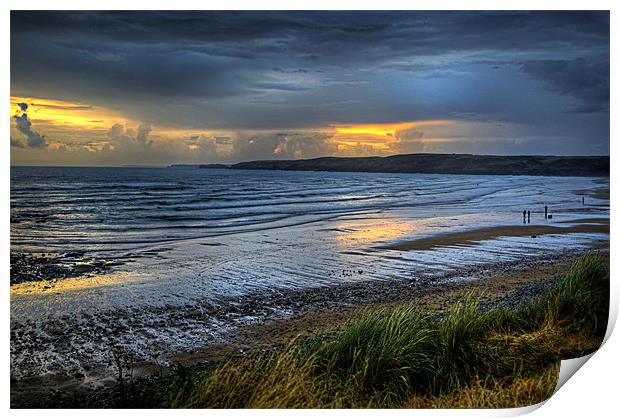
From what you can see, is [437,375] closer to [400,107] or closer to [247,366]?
[247,366]

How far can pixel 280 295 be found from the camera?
8.77 meters

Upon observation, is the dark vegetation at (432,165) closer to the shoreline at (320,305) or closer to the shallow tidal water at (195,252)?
the shallow tidal water at (195,252)

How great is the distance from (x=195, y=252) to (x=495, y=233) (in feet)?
29.2

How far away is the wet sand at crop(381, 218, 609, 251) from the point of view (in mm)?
13948

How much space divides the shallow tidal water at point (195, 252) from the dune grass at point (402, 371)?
164 centimetres

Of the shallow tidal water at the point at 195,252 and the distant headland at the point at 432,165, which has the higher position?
the distant headland at the point at 432,165

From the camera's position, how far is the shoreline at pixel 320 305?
18.6 ft

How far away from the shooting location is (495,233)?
1603 centimetres

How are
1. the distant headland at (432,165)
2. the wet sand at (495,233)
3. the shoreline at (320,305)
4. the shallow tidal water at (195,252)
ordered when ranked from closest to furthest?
the shoreline at (320,305) < the shallow tidal water at (195,252) < the wet sand at (495,233) < the distant headland at (432,165)

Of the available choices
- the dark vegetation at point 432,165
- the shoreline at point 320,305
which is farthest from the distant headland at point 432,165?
the shoreline at point 320,305

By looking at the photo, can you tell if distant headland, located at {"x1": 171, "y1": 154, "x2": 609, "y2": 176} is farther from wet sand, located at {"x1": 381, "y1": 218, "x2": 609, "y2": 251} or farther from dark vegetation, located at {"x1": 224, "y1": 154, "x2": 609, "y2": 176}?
wet sand, located at {"x1": 381, "y1": 218, "x2": 609, "y2": 251}

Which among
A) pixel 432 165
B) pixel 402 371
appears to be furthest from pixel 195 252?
pixel 432 165

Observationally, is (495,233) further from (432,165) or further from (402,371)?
(402,371)
